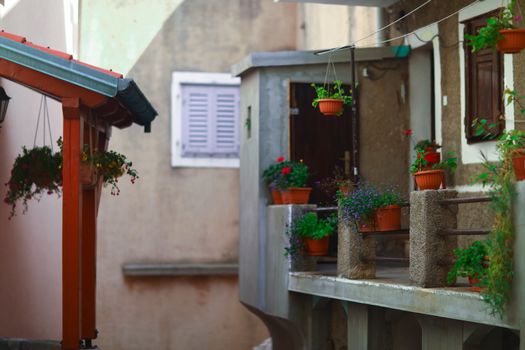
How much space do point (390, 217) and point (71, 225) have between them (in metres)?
3.39

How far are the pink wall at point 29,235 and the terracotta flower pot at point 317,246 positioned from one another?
3971 mm

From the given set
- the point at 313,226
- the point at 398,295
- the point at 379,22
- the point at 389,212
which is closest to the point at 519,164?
the point at 398,295

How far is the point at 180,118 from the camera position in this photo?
68.8 feet

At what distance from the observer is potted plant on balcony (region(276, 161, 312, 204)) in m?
14.8

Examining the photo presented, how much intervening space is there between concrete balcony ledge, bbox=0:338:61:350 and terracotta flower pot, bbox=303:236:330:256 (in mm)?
3456

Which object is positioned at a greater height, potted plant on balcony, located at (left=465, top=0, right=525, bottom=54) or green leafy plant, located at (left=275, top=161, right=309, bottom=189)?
potted plant on balcony, located at (left=465, top=0, right=525, bottom=54)

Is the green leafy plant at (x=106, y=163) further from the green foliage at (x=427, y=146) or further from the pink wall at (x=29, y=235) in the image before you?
the green foliage at (x=427, y=146)

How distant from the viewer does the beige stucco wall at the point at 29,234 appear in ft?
48.9

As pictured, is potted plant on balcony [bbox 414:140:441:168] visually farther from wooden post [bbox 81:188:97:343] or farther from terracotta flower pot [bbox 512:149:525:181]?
wooden post [bbox 81:188:97:343]

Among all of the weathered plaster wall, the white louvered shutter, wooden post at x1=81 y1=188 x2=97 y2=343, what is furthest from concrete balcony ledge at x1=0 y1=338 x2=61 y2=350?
the white louvered shutter

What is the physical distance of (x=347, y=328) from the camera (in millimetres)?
13836

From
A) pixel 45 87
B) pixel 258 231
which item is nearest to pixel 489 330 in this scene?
pixel 45 87

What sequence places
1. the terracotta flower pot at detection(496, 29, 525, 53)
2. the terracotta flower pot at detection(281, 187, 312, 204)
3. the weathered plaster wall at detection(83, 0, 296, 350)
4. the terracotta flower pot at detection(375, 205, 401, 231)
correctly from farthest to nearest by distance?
the weathered plaster wall at detection(83, 0, 296, 350), the terracotta flower pot at detection(281, 187, 312, 204), the terracotta flower pot at detection(375, 205, 401, 231), the terracotta flower pot at detection(496, 29, 525, 53)

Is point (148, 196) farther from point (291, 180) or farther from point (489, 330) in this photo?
point (489, 330)
